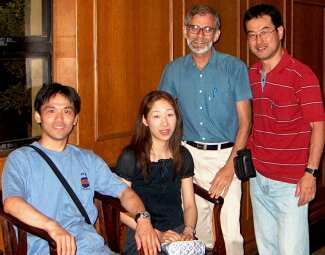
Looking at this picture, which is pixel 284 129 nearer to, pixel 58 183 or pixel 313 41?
pixel 58 183

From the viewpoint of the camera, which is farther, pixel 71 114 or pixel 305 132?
pixel 305 132

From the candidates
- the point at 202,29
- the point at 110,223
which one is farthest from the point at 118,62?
the point at 110,223

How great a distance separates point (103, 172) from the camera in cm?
225

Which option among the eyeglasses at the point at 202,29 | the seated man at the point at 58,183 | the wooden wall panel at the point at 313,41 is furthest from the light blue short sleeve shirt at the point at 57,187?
the wooden wall panel at the point at 313,41

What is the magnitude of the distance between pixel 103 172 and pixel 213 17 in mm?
974

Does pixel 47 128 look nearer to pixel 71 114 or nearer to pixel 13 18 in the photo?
pixel 71 114

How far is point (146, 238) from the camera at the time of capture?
205 cm

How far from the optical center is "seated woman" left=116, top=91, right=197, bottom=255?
238 cm

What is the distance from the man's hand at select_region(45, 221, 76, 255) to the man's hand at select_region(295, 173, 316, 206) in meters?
1.13

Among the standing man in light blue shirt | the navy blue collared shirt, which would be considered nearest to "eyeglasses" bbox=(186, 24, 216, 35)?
the standing man in light blue shirt

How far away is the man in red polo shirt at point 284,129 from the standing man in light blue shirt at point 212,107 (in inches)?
4.7

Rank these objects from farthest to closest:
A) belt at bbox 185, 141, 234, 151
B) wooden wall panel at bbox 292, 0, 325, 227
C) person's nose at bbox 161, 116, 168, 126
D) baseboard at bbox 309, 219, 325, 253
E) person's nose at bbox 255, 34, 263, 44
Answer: wooden wall panel at bbox 292, 0, 325, 227
baseboard at bbox 309, 219, 325, 253
belt at bbox 185, 141, 234, 151
person's nose at bbox 255, 34, 263, 44
person's nose at bbox 161, 116, 168, 126

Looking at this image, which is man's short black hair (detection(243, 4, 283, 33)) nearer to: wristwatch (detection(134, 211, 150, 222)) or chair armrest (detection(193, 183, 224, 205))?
chair armrest (detection(193, 183, 224, 205))

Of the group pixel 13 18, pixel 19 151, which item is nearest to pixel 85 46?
pixel 13 18
